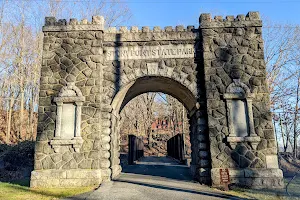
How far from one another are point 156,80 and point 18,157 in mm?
9715

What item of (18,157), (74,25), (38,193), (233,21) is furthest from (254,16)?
(18,157)

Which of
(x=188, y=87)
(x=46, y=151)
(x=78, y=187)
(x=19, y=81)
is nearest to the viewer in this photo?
(x=78, y=187)

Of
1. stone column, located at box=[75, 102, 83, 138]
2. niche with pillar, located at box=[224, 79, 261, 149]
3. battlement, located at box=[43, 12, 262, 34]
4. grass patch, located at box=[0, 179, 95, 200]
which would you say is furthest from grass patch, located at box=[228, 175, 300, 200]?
battlement, located at box=[43, 12, 262, 34]

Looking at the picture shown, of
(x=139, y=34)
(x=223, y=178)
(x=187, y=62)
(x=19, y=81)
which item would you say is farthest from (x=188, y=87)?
(x=19, y=81)

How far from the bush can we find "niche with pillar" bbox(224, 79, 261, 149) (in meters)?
11.3

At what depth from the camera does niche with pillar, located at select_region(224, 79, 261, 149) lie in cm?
804

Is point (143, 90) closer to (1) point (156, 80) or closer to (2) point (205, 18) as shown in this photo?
(1) point (156, 80)

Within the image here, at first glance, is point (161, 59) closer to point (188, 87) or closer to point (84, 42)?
point (188, 87)

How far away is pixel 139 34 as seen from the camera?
9.22m

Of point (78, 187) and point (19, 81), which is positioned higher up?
point (19, 81)

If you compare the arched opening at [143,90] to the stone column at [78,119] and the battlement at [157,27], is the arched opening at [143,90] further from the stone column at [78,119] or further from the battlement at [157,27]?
the battlement at [157,27]

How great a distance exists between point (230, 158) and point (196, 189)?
1.68 metres

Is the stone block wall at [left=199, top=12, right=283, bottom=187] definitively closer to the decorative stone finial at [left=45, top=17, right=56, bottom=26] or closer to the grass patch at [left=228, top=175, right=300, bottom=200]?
the grass patch at [left=228, top=175, right=300, bottom=200]

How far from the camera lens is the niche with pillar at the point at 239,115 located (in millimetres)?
8039
